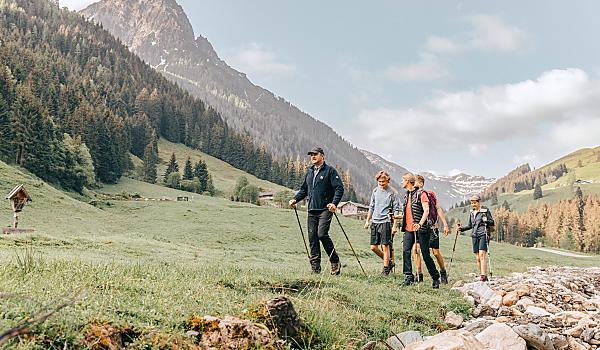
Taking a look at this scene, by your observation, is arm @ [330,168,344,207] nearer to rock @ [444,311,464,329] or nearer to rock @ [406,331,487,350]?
rock @ [444,311,464,329]

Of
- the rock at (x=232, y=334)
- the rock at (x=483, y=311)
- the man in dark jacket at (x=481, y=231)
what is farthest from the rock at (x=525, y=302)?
the rock at (x=232, y=334)

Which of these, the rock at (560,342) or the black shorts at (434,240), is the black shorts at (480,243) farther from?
the rock at (560,342)

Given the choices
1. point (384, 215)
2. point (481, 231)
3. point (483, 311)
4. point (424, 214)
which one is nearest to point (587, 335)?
point (483, 311)

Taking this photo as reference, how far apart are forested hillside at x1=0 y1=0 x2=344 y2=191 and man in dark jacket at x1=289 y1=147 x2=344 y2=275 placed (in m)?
58.2

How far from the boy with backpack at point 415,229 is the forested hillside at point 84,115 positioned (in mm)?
59000

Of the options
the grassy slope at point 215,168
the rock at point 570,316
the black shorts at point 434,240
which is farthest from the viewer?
the grassy slope at point 215,168

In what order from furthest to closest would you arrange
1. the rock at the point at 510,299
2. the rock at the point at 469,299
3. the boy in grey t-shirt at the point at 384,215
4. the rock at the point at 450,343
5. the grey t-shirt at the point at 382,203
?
the grey t-shirt at the point at 382,203 → the boy in grey t-shirt at the point at 384,215 → the rock at the point at 510,299 → the rock at the point at 469,299 → the rock at the point at 450,343

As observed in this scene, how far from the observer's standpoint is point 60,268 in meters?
6.71

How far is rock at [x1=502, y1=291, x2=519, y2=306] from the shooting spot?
35.0 feet

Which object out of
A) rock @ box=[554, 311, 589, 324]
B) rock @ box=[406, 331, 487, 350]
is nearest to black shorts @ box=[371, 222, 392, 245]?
rock @ box=[554, 311, 589, 324]

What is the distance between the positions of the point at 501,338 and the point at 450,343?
1.84 metres

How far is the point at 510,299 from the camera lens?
425 inches

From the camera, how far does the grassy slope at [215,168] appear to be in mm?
129725

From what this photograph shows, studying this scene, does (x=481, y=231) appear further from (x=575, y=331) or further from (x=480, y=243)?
(x=575, y=331)
